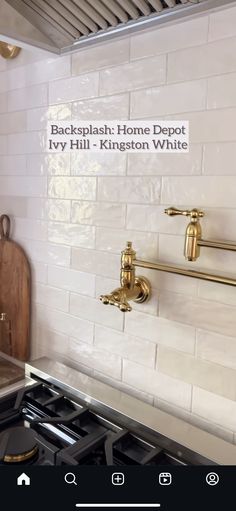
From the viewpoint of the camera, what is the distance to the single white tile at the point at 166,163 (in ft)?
2.59

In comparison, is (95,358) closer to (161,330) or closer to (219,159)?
(161,330)

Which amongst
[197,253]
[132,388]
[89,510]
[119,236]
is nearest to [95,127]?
[119,236]

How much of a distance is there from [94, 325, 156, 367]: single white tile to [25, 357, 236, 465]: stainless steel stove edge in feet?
0.30

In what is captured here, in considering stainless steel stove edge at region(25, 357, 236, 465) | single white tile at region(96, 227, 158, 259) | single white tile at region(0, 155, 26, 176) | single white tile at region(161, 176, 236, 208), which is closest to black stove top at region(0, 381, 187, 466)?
stainless steel stove edge at region(25, 357, 236, 465)

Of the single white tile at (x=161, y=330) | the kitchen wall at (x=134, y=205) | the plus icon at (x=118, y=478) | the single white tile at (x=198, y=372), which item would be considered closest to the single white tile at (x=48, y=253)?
the kitchen wall at (x=134, y=205)

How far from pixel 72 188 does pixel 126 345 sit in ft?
1.40

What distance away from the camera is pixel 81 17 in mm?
852

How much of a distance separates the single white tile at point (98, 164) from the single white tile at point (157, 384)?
467mm

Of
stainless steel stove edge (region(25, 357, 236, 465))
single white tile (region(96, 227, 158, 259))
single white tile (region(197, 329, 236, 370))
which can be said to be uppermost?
single white tile (region(96, 227, 158, 259))

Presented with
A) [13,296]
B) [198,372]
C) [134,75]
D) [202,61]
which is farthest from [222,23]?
[13,296]

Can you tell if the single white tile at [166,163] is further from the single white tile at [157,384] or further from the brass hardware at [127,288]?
the single white tile at [157,384]

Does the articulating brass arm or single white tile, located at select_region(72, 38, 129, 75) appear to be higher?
single white tile, located at select_region(72, 38, 129, 75)

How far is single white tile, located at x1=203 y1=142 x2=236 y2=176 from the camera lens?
0.73 m

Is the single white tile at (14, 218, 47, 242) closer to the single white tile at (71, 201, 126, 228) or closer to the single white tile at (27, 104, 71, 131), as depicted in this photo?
the single white tile at (71, 201, 126, 228)
